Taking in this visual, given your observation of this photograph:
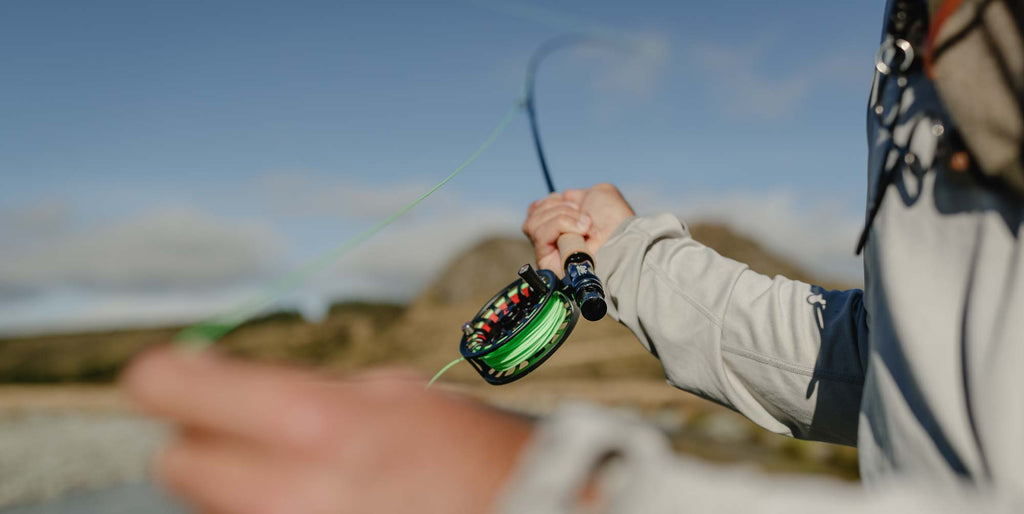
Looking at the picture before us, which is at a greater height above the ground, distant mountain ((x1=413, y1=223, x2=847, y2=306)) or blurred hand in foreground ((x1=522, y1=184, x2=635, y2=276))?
blurred hand in foreground ((x1=522, y1=184, x2=635, y2=276))

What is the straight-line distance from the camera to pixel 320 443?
1.64 ft

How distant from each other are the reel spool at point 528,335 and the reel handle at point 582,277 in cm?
4

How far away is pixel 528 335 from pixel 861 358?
697 mm

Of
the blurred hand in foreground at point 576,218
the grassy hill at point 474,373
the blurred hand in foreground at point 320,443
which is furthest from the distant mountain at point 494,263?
the blurred hand in foreground at point 320,443

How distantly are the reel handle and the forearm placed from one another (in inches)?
2.3

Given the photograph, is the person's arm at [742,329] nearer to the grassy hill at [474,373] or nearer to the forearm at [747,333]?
the forearm at [747,333]

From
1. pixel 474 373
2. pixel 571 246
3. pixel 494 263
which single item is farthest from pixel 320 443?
pixel 494 263

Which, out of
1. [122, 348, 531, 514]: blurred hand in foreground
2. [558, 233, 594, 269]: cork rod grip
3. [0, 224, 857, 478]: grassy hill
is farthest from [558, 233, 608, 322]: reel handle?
[0, 224, 857, 478]: grassy hill

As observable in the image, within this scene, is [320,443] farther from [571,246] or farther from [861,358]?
[571,246]

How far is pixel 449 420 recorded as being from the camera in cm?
52

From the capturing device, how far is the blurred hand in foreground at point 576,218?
1.74m

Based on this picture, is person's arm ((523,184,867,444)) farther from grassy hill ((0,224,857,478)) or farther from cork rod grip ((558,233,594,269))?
grassy hill ((0,224,857,478))

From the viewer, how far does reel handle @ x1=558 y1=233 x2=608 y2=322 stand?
148 cm

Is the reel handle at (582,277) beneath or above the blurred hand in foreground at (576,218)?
beneath
